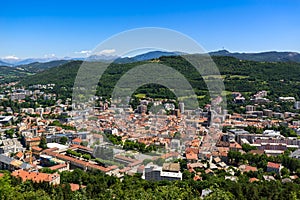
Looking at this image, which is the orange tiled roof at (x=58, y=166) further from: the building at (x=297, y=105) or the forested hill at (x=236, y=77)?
the building at (x=297, y=105)

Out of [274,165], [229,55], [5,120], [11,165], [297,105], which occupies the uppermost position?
[229,55]

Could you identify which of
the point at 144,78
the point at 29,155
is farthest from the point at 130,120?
the point at 29,155

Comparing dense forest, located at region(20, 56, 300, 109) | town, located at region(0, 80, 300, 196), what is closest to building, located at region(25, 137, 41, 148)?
town, located at region(0, 80, 300, 196)

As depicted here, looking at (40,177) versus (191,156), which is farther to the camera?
(191,156)

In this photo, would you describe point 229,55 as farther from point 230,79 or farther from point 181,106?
point 181,106

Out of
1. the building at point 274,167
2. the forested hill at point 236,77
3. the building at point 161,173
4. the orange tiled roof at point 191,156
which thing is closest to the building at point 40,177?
the building at point 161,173

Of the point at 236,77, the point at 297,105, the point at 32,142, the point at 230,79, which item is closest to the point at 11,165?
the point at 32,142

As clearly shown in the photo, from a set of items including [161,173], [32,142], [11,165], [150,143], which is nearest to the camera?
[161,173]
